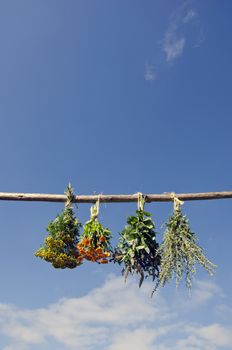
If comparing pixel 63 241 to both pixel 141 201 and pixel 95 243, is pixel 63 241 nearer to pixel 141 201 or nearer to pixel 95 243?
pixel 95 243

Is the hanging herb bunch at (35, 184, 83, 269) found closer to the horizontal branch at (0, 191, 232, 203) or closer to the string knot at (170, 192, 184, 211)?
the horizontal branch at (0, 191, 232, 203)

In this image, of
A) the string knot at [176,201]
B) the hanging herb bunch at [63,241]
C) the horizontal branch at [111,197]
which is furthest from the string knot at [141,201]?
the hanging herb bunch at [63,241]

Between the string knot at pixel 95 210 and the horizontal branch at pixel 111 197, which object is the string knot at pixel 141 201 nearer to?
the horizontal branch at pixel 111 197

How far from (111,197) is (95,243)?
1.07 meters

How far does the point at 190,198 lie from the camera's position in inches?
329

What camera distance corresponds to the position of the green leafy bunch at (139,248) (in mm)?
Answer: 7578

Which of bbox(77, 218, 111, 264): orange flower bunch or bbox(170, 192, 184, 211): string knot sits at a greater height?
bbox(170, 192, 184, 211): string knot

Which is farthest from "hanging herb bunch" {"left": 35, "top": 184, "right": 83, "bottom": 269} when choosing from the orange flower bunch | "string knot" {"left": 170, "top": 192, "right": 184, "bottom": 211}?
"string knot" {"left": 170, "top": 192, "right": 184, "bottom": 211}

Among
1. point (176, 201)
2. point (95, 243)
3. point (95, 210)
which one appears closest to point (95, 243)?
point (95, 243)

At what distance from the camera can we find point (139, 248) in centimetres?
755

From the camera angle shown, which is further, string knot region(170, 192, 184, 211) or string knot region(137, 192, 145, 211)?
string knot region(137, 192, 145, 211)

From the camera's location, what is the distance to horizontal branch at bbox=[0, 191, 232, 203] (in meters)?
8.23

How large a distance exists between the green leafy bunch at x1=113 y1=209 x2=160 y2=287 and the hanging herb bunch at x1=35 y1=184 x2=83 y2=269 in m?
0.93

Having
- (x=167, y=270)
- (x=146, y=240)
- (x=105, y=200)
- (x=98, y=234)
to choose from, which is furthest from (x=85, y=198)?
(x=167, y=270)
